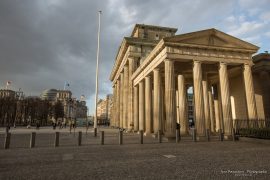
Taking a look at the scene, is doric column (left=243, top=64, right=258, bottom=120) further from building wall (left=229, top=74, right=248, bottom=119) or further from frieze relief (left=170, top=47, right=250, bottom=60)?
building wall (left=229, top=74, right=248, bottom=119)

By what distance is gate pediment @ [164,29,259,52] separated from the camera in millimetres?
20292

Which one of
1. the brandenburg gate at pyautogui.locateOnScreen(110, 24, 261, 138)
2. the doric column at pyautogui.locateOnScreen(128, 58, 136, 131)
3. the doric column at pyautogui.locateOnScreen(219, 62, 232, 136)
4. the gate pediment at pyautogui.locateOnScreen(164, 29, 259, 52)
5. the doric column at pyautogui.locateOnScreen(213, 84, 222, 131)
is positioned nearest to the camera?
the brandenburg gate at pyautogui.locateOnScreen(110, 24, 261, 138)

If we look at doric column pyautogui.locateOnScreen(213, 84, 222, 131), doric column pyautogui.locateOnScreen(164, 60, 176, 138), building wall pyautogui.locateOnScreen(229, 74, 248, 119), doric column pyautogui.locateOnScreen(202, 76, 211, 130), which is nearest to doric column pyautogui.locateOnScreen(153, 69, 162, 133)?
doric column pyautogui.locateOnScreen(164, 60, 176, 138)

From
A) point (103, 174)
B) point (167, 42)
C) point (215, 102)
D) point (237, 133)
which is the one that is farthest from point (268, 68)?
point (103, 174)

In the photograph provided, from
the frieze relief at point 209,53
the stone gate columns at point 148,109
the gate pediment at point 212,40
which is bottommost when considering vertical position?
the stone gate columns at point 148,109

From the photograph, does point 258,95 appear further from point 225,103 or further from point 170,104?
point 170,104

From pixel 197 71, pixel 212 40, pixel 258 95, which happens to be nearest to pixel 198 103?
pixel 197 71

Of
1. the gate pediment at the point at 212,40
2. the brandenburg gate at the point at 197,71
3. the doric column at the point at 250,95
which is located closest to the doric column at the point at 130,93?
the brandenburg gate at the point at 197,71

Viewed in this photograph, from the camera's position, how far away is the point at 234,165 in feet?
24.7

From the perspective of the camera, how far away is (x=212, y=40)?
21328 millimetres

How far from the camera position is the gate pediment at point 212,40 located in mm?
20292

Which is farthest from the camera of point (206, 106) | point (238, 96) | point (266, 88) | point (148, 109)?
point (238, 96)

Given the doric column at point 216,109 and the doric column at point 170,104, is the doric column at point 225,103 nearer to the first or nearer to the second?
the doric column at point 170,104

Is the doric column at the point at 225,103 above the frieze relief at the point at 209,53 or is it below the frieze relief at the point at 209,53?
below
